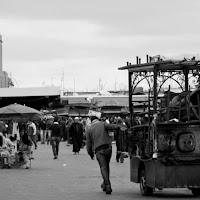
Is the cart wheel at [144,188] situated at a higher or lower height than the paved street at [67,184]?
higher

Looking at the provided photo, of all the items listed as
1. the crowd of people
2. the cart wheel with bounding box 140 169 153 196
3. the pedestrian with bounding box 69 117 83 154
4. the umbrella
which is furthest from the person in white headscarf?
the cart wheel with bounding box 140 169 153 196

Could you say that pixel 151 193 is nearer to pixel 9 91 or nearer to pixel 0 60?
pixel 9 91

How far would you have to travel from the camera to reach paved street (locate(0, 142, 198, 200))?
17.2 m

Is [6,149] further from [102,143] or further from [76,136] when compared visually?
[76,136]

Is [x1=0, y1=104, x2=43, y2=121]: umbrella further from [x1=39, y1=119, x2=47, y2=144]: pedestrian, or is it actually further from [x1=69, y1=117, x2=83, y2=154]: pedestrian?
[x1=39, y1=119, x2=47, y2=144]: pedestrian

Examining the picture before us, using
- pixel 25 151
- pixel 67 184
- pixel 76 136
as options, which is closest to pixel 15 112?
pixel 25 151

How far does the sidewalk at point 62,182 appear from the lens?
685 inches

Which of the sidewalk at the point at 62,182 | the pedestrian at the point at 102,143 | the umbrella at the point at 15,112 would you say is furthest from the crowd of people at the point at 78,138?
the sidewalk at the point at 62,182

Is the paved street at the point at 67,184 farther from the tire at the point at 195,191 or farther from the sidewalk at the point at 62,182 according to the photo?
the tire at the point at 195,191

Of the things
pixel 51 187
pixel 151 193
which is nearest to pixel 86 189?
pixel 51 187

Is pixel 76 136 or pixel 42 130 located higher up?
pixel 76 136

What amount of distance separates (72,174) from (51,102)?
44259 mm

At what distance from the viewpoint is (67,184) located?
20656 millimetres

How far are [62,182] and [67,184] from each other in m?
0.69
